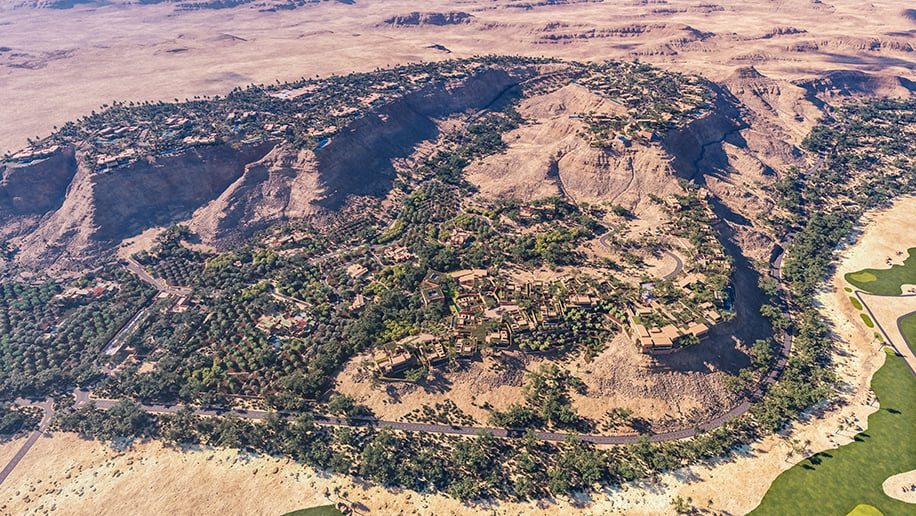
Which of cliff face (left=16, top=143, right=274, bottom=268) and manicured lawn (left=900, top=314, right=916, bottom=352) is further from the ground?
Answer: cliff face (left=16, top=143, right=274, bottom=268)

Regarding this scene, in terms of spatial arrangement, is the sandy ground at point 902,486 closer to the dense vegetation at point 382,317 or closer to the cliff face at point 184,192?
the dense vegetation at point 382,317

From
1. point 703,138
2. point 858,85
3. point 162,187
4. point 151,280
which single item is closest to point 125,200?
point 162,187

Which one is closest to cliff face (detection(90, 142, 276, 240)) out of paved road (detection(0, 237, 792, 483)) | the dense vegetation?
the dense vegetation

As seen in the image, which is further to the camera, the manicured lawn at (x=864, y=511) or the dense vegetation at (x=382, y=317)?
the dense vegetation at (x=382, y=317)

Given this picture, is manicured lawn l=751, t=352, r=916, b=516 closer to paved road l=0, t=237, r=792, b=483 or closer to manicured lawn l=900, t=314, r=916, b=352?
paved road l=0, t=237, r=792, b=483

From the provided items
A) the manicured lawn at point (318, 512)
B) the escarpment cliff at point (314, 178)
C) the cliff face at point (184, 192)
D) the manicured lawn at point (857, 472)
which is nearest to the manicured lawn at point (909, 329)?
the manicured lawn at point (857, 472)

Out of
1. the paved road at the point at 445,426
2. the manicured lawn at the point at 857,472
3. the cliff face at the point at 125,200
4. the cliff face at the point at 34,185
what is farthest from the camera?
the cliff face at the point at 34,185
